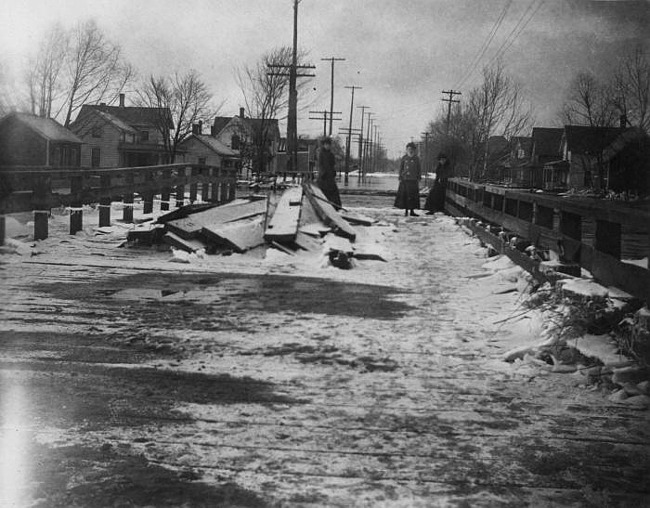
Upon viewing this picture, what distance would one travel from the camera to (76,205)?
405 inches

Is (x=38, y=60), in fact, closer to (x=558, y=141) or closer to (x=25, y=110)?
(x=25, y=110)

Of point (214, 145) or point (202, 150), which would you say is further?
point (214, 145)

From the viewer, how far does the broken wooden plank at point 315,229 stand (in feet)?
34.7

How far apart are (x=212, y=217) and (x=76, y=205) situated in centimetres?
191

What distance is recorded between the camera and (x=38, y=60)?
3400cm

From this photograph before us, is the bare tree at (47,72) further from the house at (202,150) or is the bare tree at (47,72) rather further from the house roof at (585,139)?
the house roof at (585,139)

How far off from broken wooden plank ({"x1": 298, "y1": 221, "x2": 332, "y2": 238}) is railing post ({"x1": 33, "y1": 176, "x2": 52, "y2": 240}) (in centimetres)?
339

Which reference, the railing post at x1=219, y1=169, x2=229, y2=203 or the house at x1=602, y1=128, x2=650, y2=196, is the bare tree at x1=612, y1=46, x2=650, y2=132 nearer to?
the railing post at x1=219, y1=169, x2=229, y2=203

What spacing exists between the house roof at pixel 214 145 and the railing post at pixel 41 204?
66935 mm

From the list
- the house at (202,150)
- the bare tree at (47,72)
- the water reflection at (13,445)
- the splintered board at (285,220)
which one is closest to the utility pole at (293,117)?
the bare tree at (47,72)

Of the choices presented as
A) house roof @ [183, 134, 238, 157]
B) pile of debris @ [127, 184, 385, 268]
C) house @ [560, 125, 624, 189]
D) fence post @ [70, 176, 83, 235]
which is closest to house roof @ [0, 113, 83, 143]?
house roof @ [183, 134, 238, 157]

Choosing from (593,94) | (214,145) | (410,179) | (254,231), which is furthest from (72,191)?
(214,145)

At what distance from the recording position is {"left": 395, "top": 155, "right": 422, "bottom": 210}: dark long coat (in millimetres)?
17078

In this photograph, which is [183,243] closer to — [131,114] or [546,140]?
[131,114]
